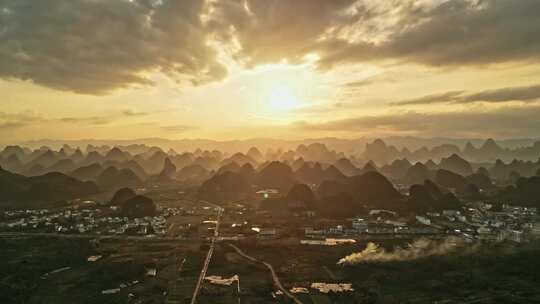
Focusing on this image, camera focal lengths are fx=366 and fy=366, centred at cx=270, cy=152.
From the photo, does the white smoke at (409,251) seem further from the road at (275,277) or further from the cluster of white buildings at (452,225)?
the road at (275,277)

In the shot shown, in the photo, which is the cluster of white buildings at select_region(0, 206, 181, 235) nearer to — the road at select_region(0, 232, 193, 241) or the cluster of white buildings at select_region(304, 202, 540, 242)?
the road at select_region(0, 232, 193, 241)

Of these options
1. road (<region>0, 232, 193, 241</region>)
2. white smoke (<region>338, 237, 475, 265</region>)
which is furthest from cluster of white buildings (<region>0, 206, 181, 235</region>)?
white smoke (<region>338, 237, 475, 265</region>)

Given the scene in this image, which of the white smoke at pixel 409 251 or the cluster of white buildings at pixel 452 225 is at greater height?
the cluster of white buildings at pixel 452 225

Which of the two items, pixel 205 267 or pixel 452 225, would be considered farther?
pixel 452 225

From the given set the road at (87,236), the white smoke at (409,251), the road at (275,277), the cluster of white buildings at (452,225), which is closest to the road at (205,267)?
the road at (275,277)

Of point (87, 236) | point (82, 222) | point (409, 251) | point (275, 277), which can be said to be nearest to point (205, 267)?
point (275, 277)

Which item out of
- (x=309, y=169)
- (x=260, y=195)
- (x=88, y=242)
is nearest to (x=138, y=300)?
(x=88, y=242)

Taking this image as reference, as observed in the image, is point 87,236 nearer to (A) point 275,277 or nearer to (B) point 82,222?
(B) point 82,222

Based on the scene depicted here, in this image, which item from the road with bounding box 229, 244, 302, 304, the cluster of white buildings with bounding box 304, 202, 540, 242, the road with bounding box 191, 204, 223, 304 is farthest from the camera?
the cluster of white buildings with bounding box 304, 202, 540, 242

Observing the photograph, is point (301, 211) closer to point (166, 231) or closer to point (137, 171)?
point (166, 231)
